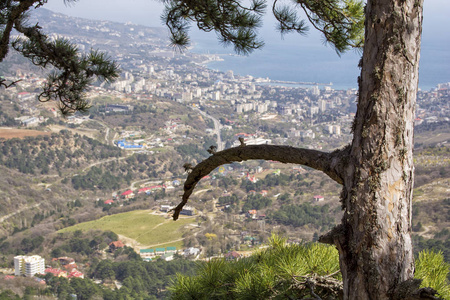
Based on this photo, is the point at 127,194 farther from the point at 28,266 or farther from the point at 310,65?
the point at 310,65

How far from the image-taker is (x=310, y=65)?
69.2 m

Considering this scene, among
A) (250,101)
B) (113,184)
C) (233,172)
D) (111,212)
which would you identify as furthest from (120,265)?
(250,101)

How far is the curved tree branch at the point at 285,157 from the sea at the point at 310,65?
156 feet

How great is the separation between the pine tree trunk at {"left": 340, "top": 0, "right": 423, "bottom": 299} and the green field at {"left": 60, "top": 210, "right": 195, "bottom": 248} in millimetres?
16357

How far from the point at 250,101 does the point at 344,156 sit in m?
44.3

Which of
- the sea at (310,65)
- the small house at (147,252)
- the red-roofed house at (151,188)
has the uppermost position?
the sea at (310,65)

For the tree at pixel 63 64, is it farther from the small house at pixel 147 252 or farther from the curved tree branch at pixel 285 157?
the small house at pixel 147 252

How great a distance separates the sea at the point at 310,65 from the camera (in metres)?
52.6

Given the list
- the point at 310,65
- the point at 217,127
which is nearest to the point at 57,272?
the point at 217,127

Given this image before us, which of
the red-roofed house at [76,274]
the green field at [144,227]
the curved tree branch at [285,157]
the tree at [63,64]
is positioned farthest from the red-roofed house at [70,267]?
the curved tree branch at [285,157]

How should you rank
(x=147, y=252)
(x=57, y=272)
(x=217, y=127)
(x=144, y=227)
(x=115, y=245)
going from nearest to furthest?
(x=57, y=272) < (x=147, y=252) < (x=115, y=245) < (x=144, y=227) < (x=217, y=127)

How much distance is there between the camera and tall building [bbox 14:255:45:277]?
14.2m

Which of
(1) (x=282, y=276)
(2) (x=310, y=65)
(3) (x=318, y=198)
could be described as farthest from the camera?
(2) (x=310, y=65)

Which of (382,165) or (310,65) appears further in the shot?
(310,65)
